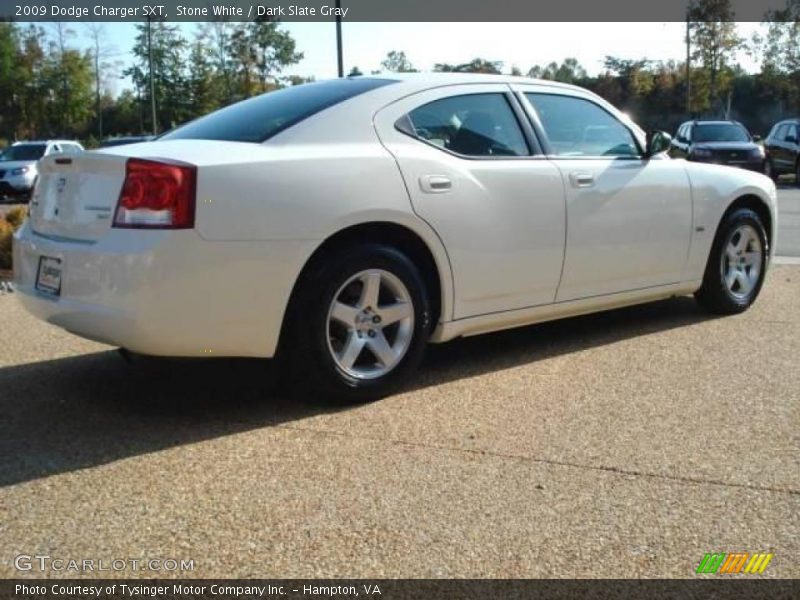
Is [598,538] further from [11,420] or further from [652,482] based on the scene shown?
[11,420]

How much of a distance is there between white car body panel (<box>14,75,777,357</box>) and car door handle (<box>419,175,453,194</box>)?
0.03 m

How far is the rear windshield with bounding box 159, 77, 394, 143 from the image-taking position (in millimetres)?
3969

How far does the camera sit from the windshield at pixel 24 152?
23.1 meters

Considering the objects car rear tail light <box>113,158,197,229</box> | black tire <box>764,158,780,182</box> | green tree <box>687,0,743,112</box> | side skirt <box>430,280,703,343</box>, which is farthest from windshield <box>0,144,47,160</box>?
green tree <box>687,0,743,112</box>

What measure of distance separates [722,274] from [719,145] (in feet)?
56.3

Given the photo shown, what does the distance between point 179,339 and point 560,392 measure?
1867 mm

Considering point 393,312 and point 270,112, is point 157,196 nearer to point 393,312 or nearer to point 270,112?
point 270,112

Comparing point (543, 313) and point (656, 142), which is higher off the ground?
point (656, 142)

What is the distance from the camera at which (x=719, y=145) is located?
70.4 feet

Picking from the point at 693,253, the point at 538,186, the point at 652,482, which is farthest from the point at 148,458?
the point at 693,253

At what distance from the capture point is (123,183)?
3.49m

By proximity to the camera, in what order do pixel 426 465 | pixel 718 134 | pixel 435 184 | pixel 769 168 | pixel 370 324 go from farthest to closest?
1. pixel 769 168
2. pixel 718 134
3. pixel 435 184
4. pixel 370 324
5. pixel 426 465

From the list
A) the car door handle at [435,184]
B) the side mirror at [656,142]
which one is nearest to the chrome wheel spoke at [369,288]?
the car door handle at [435,184]

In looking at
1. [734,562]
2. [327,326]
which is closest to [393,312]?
[327,326]
